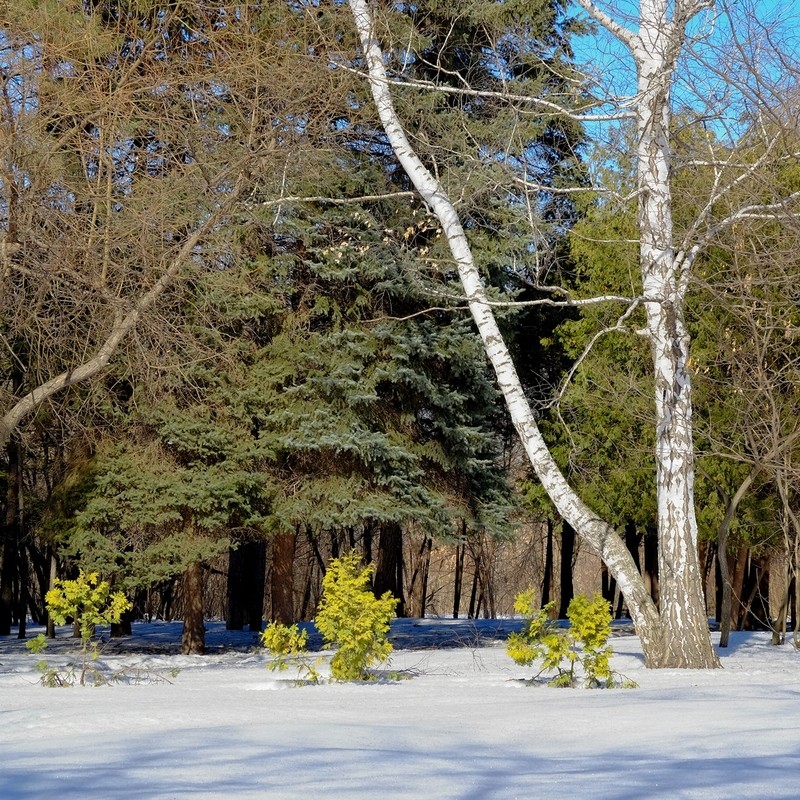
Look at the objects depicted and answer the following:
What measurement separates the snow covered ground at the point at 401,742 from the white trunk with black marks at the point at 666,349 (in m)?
2.23

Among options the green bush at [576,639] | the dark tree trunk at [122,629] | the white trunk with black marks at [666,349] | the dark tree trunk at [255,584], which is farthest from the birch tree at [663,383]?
the dark tree trunk at [255,584]

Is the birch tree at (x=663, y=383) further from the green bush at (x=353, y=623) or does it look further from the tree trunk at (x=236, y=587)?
the tree trunk at (x=236, y=587)

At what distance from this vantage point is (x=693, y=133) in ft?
42.2

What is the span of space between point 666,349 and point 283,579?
9.07 meters

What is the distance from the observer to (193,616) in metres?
16.4

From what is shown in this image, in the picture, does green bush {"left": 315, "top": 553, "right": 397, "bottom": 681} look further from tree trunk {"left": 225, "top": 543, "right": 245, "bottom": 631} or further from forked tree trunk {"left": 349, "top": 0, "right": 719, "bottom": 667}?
tree trunk {"left": 225, "top": 543, "right": 245, "bottom": 631}

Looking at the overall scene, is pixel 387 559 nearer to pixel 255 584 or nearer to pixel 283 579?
pixel 283 579

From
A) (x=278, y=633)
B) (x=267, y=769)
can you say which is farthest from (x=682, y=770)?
(x=278, y=633)

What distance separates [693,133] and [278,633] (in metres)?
8.01

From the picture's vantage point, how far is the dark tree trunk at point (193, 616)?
53.4 ft

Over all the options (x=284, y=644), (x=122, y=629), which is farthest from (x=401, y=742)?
(x=122, y=629)

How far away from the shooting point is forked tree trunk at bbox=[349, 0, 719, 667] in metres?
9.76

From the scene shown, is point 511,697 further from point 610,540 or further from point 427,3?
point 427,3

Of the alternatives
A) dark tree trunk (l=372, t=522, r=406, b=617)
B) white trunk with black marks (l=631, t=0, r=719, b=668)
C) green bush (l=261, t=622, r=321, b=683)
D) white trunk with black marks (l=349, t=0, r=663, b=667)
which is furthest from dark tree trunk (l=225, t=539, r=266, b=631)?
green bush (l=261, t=622, r=321, b=683)
